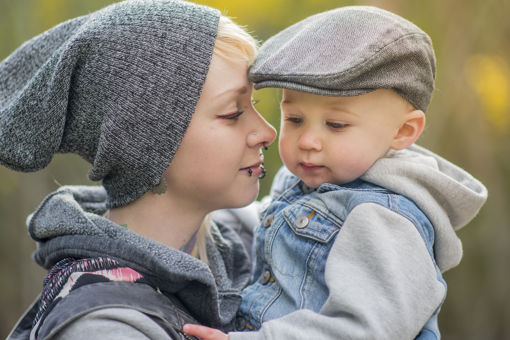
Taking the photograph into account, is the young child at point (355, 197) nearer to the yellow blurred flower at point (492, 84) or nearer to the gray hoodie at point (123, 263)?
the gray hoodie at point (123, 263)

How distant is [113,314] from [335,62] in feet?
2.95

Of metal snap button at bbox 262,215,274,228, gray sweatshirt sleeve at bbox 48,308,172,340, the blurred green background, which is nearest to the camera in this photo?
gray sweatshirt sleeve at bbox 48,308,172,340

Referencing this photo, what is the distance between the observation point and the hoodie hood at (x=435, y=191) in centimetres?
166

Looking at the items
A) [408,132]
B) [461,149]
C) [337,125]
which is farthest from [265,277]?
[461,149]

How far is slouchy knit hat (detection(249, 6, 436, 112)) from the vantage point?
1.57 m

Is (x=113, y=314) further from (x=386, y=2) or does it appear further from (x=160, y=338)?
(x=386, y=2)

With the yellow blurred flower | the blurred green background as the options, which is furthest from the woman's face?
the yellow blurred flower

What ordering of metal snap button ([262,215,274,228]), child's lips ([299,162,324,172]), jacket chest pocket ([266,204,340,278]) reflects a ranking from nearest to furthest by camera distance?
jacket chest pocket ([266,204,340,278])
child's lips ([299,162,324,172])
metal snap button ([262,215,274,228])

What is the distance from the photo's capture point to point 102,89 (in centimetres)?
172

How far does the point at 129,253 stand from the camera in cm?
159

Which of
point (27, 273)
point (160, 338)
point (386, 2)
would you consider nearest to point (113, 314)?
point (160, 338)

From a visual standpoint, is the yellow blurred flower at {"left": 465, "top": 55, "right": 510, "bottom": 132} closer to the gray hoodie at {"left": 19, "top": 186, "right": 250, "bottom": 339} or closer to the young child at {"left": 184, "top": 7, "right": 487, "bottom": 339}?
the young child at {"left": 184, "top": 7, "right": 487, "bottom": 339}

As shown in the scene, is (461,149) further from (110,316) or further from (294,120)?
(110,316)

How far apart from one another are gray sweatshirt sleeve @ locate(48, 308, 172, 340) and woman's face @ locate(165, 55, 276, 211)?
54cm
